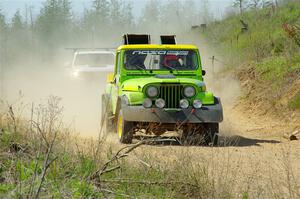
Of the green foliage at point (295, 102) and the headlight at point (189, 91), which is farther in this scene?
the green foliage at point (295, 102)

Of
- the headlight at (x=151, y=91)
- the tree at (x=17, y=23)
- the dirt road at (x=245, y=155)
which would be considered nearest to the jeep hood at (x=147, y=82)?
the headlight at (x=151, y=91)

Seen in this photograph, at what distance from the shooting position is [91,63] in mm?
20344

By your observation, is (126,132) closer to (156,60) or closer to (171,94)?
(171,94)

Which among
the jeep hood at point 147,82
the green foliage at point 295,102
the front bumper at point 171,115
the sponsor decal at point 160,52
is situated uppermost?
the sponsor decal at point 160,52

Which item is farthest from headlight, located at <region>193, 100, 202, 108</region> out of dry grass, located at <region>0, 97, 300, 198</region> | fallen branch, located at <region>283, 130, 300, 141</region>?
dry grass, located at <region>0, 97, 300, 198</region>

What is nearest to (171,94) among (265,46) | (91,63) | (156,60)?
(156,60)

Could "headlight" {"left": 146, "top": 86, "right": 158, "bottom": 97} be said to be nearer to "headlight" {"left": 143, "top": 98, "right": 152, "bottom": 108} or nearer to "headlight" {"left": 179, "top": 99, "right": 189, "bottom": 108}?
"headlight" {"left": 143, "top": 98, "right": 152, "bottom": 108}

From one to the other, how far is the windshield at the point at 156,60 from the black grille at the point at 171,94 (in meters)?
1.13

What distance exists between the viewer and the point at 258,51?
857 inches

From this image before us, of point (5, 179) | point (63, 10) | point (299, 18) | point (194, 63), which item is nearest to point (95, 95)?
point (194, 63)

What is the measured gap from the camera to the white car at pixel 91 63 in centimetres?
1944

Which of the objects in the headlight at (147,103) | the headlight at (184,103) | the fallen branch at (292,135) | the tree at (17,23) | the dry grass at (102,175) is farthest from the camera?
the tree at (17,23)

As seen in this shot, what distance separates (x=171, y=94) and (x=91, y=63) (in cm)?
937

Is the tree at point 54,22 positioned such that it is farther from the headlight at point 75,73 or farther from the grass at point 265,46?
the headlight at point 75,73
